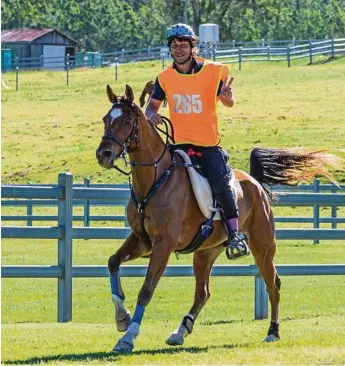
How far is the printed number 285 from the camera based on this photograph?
10297mm

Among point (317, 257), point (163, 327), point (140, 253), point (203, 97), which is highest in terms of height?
point (203, 97)

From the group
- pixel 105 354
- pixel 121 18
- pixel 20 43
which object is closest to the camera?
pixel 105 354

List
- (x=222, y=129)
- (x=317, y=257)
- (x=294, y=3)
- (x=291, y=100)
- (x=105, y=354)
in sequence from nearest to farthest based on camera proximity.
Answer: (x=105, y=354) → (x=317, y=257) → (x=222, y=129) → (x=291, y=100) → (x=294, y=3)

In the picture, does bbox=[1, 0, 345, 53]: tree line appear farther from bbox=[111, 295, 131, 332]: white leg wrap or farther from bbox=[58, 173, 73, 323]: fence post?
bbox=[111, 295, 131, 332]: white leg wrap

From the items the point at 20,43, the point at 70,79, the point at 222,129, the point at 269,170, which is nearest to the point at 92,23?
the point at 20,43

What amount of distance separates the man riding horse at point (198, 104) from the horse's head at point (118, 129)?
20.6 inches

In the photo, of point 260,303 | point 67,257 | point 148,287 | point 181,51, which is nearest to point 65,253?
point 67,257

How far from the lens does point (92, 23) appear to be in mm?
127312

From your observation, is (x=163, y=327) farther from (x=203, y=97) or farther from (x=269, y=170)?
(x=203, y=97)

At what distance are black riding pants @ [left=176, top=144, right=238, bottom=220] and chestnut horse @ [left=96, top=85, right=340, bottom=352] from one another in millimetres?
203

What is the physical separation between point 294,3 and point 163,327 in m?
141

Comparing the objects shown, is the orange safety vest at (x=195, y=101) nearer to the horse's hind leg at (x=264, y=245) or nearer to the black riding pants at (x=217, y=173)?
the black riding pants at (x=217, y=173)

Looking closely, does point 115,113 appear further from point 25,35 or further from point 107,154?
point 25,35

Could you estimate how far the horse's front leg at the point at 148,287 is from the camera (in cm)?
934
